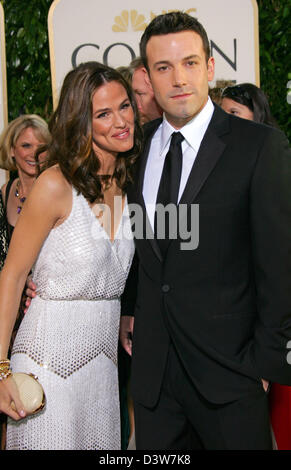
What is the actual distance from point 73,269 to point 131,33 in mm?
2324

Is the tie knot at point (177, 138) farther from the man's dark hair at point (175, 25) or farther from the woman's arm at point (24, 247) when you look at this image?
the woman's arm at point (24, 247)

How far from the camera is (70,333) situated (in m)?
2.15

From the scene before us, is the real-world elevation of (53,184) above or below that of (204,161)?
below

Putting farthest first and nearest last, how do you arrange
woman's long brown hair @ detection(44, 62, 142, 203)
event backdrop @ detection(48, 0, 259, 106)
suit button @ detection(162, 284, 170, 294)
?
event backdrop @ detection(48, 0, 259, 106), woman's long brown hair @ detection(44, 62, 142, 203), suit button @ detection(162, 284, 170, 294)

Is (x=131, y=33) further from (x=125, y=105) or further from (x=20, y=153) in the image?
(x=125, y=105)

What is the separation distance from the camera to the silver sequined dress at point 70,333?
2.11 metres

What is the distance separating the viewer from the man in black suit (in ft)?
6.00

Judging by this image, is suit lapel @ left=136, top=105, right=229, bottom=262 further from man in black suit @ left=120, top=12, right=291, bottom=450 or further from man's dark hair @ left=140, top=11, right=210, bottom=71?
man's dark hair @ left=140, top=11, right=210, bottom=71

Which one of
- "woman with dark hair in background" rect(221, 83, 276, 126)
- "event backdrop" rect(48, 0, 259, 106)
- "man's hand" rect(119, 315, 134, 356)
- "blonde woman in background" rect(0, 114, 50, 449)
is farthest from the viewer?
"event backdrop" rect(48, 0, 259, 106)

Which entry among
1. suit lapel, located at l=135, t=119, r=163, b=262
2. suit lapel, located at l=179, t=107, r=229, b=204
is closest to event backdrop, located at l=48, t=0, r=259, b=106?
suit lapel, located at l=135, t=119, r=163, b=262

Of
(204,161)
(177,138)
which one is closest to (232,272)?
(204,161)

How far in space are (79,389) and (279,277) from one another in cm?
84

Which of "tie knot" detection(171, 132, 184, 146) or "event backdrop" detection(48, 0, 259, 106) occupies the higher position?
"event backdrop" detection(48, 0, 259, 106)

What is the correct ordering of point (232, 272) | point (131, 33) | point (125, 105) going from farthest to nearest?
point (131, 33), point (125, 105), point (232, 272)
